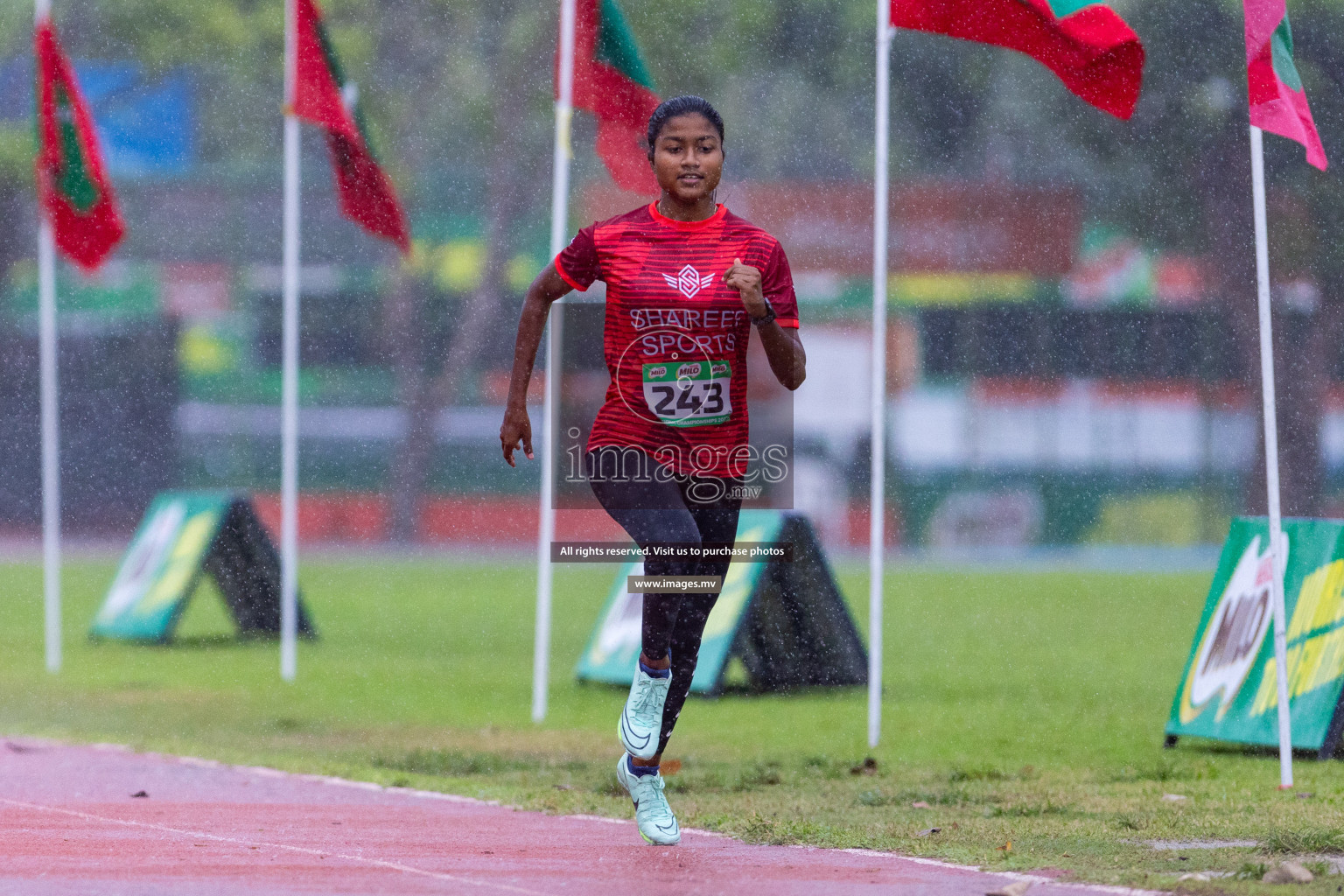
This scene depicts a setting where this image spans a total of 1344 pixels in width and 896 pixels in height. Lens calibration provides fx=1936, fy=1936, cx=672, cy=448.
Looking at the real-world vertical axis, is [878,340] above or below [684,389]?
above

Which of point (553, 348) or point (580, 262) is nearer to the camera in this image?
point (580, 262)

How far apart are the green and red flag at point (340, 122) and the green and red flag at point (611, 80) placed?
1.79 metres

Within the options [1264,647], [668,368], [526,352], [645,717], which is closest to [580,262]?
[526,352]

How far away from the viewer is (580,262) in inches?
212

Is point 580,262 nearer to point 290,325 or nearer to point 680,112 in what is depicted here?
point 680,112

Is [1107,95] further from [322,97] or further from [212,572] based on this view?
[212,572]

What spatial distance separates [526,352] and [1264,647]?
385cm

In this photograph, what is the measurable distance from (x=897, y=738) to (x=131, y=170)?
22760 mm

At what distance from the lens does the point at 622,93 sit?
928cm

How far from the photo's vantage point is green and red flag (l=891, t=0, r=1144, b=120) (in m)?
7.49

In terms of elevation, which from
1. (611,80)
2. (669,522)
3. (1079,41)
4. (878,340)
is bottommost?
(669,522)

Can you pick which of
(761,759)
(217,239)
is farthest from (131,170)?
(761,759)

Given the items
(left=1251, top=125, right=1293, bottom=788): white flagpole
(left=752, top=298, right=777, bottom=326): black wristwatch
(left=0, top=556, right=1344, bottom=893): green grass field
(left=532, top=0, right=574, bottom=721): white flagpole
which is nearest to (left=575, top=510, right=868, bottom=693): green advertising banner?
(left=0, top=556, right=1344, bottom=893): green grass field

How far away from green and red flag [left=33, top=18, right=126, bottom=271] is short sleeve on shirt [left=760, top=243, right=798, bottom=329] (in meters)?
7.71
